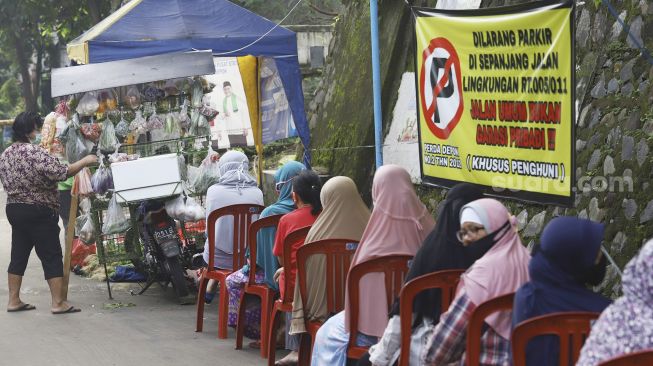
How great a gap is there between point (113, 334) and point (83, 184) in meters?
1.60

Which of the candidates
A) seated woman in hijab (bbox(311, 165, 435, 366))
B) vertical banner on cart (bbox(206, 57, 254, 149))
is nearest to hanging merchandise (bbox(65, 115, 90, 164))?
seated woman in hijab (bbox(311, 165, 435, 366))

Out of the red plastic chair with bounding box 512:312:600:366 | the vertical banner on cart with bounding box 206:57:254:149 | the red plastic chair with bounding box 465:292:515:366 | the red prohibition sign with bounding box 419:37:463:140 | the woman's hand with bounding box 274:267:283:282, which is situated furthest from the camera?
the vertical banner on cart with bounding box 206:57:254:149

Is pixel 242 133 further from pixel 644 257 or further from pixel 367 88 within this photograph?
pixel 644 257

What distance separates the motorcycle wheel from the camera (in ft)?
30.9

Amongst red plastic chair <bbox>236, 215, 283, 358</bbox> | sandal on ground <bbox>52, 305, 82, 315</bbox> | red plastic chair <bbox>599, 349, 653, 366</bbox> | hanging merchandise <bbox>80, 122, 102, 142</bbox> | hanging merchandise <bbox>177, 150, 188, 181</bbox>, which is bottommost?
sandal on ground <bbox>52, 305, 82, 315</bbox>

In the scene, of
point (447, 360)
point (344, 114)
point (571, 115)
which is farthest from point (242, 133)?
point (447, 360)

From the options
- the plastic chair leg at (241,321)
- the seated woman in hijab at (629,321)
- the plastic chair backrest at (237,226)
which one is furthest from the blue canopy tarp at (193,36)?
the seated woman in hijab at (629,321)

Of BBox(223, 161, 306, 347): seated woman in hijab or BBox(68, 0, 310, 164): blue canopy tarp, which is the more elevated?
BBox(68, 0, 310, 164): blue canopy tarp

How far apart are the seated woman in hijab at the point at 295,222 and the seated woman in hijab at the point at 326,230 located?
0.36 metres

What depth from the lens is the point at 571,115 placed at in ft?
22.0

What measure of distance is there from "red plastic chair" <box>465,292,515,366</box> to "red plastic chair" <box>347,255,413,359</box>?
1.20 metres

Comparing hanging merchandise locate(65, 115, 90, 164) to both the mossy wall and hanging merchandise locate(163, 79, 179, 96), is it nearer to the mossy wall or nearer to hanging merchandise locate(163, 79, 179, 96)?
hanging merchandise locate(163, 79, 179, 96)

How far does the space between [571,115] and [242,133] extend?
9.70m

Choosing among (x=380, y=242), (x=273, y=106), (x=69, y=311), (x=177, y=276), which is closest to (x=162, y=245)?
(x=177, y=276)
